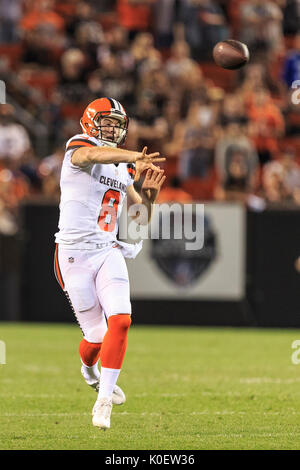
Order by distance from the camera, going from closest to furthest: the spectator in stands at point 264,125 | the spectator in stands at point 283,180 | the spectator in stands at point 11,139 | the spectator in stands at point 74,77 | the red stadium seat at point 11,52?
the spectator in stands at point 283,180
the spectator in stands at point 11,139
the spectator in stands at point 264,125
the spectator in stands at point 74,77
the red stadium seat at point 11,52

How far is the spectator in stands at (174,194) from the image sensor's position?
563 inches

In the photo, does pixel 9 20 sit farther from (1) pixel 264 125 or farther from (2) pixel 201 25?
(1) pixel 264 125

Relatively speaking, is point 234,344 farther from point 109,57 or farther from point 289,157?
point 109,57

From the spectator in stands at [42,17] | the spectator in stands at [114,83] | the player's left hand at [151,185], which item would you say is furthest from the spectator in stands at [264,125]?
the player's left hand at [151,185]

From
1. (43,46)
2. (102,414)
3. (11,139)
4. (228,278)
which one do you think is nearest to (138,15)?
(43,46)

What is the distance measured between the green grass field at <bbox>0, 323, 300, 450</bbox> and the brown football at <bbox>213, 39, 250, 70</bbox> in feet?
8.72

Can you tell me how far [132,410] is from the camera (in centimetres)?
759

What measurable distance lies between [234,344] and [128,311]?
18.0 feet

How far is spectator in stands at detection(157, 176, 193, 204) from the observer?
1431 centimetres

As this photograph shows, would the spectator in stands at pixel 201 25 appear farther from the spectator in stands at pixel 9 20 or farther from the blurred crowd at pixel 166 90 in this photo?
the spectator in stands at pixel 9 20

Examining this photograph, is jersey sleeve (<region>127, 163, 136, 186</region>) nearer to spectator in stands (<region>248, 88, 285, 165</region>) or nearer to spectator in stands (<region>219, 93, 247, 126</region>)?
spectator in stands (<region>219, 93, 247, 126</region>)

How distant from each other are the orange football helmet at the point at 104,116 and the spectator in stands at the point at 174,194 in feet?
21.9

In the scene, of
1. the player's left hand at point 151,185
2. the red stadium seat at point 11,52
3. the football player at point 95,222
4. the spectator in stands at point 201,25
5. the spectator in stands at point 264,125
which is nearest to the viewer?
the football player at point 95,222

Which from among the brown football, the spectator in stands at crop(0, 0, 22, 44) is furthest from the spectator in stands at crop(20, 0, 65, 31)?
the brown football
